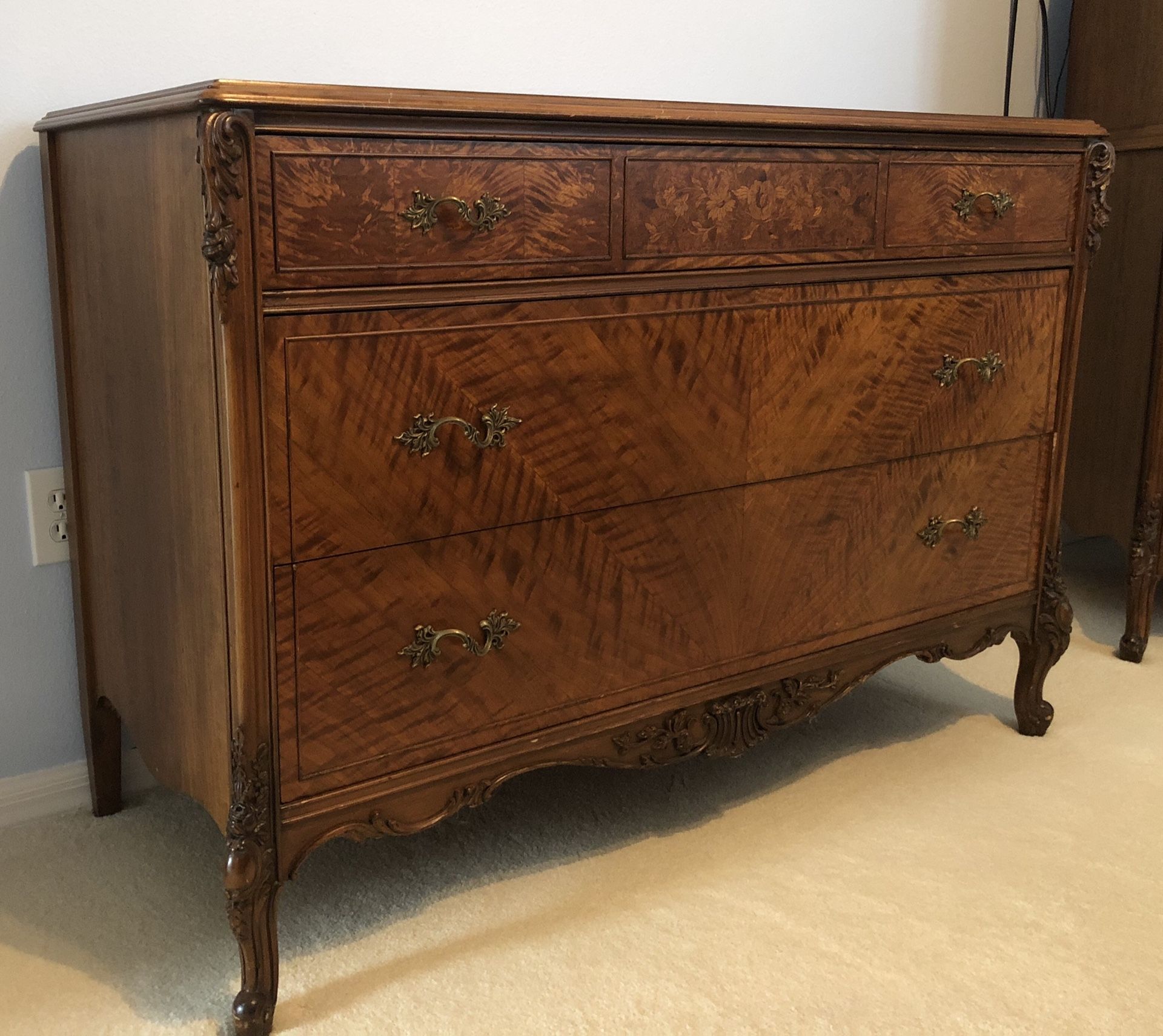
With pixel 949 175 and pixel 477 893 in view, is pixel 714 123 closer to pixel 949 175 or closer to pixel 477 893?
pixel 949 175

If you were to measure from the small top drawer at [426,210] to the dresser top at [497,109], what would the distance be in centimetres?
4

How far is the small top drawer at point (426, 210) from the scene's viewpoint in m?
1.23

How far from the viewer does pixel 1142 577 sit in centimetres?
246

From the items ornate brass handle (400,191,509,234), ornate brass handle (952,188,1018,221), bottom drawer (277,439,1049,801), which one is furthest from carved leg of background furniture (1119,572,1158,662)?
ornate brass handle (400,191,509,234)

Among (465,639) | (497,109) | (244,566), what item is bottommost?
(465,639)

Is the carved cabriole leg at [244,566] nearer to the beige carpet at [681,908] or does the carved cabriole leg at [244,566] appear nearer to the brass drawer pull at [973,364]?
the beige carpet at [681,908]

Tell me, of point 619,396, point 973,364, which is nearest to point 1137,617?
point 973,364

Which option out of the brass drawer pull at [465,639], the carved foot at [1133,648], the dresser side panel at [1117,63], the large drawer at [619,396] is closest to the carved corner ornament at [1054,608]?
the large drawer at [619,396]

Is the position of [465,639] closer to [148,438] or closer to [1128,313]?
[148,438]

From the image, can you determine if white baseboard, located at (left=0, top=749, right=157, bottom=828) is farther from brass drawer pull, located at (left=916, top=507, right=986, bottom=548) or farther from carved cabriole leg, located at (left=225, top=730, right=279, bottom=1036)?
brass drawer pull, located at (left=916, top=507, right=986, bottom=548)

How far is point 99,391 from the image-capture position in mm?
1604

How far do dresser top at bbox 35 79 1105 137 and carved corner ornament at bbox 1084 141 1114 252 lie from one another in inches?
6.6

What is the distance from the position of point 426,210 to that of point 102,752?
966 millimetres

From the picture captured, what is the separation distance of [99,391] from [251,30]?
1.87ft
